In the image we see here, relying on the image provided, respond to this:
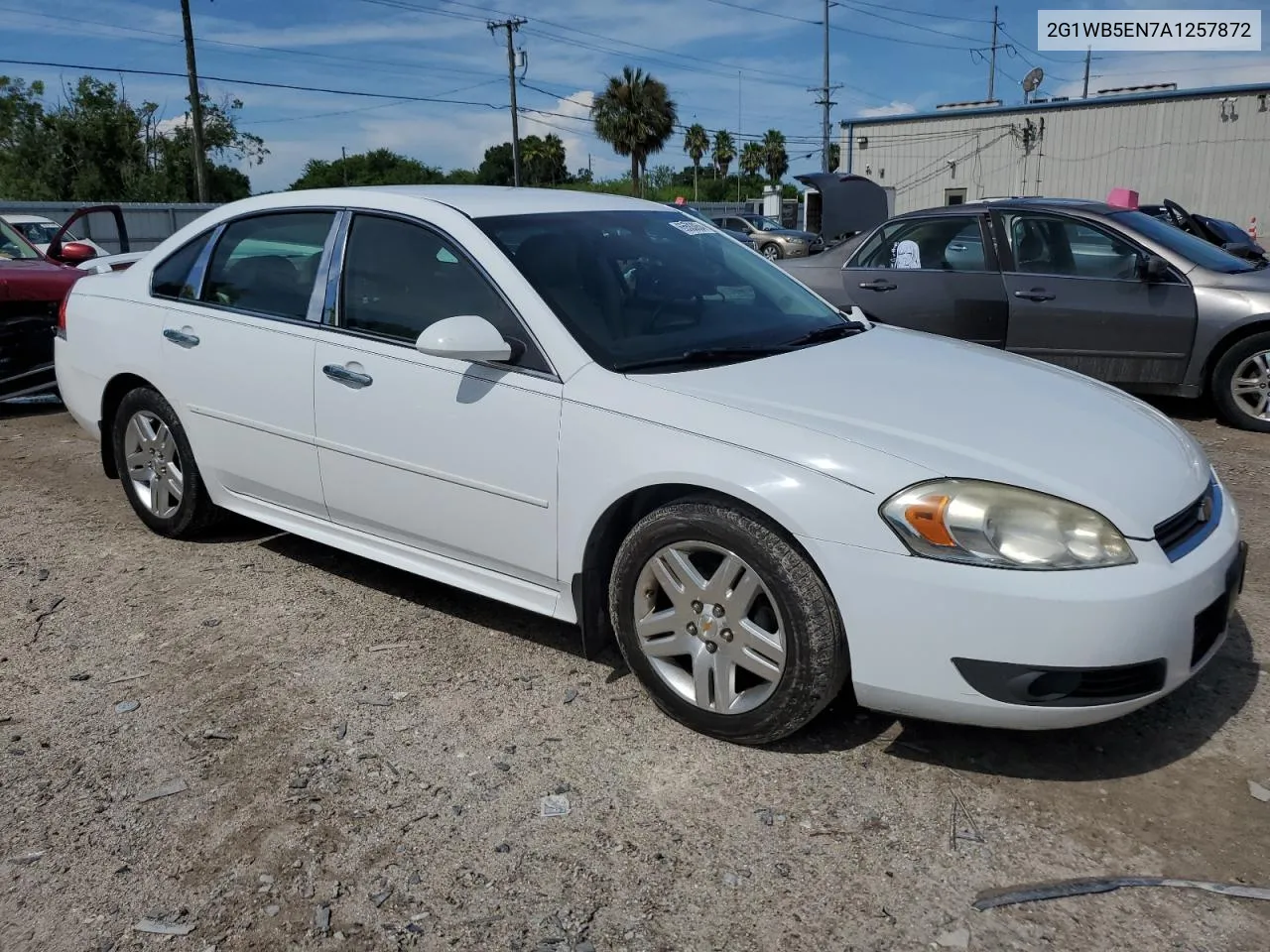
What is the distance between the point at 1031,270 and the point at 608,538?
17.1 feet

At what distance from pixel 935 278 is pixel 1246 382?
210cm

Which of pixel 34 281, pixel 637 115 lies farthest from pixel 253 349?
pixel 637 115

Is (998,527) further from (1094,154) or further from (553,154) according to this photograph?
(553,154)

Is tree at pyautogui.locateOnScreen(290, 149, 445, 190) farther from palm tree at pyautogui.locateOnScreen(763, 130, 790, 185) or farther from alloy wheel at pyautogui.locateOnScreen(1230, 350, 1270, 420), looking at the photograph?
alloy wheel at pyautogui.locateOnScreen(1230, 350, 1270, 420)

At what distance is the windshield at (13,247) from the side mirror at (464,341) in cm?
631

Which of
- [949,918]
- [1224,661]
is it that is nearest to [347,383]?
[949,918]

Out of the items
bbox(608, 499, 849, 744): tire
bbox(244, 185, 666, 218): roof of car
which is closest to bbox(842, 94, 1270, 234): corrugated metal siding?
bbox(244, 185, 666, 218): roof of car

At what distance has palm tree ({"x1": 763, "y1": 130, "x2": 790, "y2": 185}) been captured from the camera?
86062 millimetres

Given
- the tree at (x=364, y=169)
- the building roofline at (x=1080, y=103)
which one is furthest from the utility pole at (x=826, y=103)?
the tree at (x=364, y=169)

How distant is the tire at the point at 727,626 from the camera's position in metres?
2.79

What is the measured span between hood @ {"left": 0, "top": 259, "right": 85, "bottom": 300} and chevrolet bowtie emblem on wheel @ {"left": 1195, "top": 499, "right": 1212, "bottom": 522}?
7145 millimetres

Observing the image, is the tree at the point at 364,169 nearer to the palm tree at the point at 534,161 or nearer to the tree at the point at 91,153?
the palm tree at the point at 534,161

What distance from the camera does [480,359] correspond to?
3.29 m

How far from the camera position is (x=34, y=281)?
24.6ft
